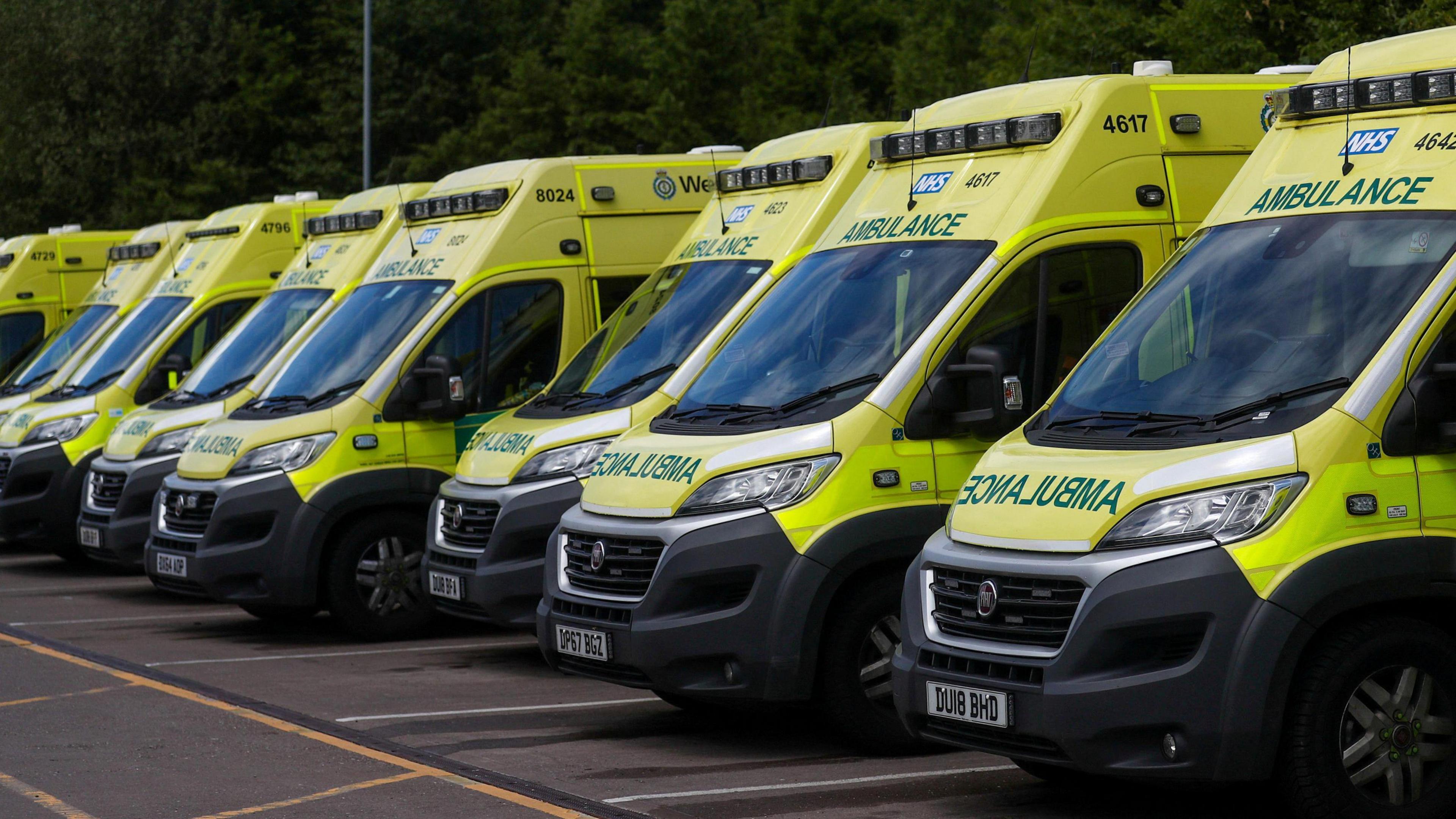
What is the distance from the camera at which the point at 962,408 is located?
802cm

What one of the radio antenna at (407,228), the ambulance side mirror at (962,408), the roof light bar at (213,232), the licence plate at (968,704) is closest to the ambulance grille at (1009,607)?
the licence plate at (968,704)

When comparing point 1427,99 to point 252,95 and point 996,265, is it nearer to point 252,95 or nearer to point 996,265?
point 996,265

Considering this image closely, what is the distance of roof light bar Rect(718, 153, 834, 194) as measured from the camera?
34.4ft

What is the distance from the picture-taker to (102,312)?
18.2m

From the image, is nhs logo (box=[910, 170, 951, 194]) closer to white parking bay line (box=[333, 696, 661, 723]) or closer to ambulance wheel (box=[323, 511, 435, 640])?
white parking bay line (box=[333, 696, 661, 723])

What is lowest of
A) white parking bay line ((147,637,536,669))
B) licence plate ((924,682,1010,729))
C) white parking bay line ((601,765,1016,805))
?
white parking bay line ((147,637,536,669))

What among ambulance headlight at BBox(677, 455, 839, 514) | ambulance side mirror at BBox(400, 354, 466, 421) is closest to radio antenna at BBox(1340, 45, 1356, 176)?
ambulance headlight at BBox(677, 455, 839, 514)

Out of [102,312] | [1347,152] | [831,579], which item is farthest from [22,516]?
[1347,152]

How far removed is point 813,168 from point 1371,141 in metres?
4.00

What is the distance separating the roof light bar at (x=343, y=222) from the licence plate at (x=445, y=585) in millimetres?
4494

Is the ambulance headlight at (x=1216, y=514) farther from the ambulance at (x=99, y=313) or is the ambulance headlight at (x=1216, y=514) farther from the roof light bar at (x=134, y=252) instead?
the roof light bar at (x=134, y=252)

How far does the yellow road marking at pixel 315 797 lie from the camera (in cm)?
705

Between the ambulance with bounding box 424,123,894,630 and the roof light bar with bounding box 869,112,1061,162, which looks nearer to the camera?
the roof light bar with bounding box 869,112,1061,162

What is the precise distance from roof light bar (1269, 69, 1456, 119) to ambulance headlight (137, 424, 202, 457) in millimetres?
8384
